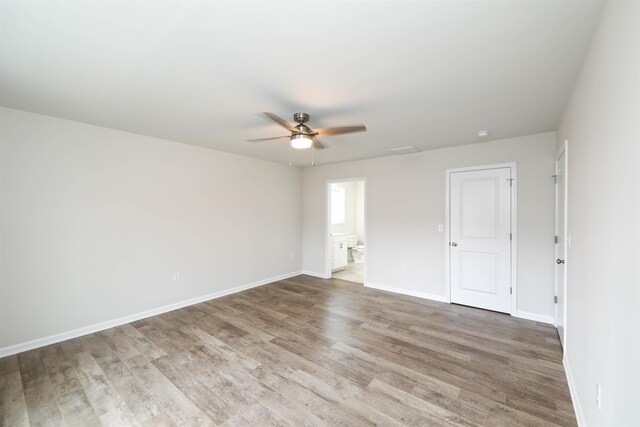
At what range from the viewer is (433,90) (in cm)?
227

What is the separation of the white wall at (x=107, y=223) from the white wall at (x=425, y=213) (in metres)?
1.59

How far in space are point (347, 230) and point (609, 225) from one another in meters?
6.86


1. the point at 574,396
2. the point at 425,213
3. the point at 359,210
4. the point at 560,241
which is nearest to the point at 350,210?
the point at 359,210

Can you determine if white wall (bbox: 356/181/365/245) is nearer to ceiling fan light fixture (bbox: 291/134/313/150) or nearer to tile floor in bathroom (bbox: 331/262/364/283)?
tile floor in bathroom (bbox: 331/262/364/283)

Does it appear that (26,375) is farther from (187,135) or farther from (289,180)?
(289,180)

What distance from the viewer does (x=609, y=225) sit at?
128cm

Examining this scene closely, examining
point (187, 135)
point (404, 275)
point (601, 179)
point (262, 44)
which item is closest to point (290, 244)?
point (404, 275)

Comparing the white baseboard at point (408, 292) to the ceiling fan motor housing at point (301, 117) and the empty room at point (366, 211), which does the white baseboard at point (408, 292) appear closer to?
the empty room at point (366, 211)

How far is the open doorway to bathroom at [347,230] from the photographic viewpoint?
619 centimetres

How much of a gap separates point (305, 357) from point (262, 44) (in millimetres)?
2695

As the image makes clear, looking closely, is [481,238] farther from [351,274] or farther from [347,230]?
[347,230]

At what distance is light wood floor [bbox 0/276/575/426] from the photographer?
1.93 meters

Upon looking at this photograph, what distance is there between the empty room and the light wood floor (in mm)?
23

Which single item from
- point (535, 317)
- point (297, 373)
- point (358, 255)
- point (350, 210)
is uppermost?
point (350, 210)
